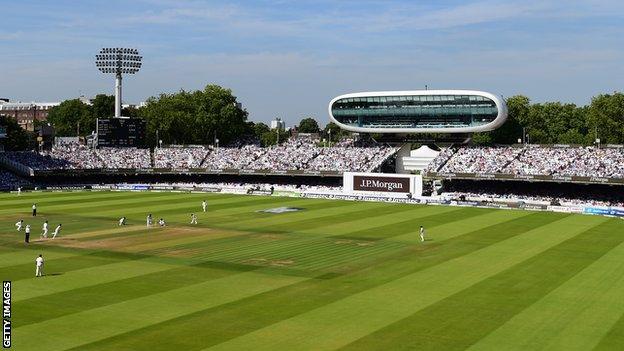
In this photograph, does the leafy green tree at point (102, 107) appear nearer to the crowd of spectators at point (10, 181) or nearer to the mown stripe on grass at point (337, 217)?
the crowd of spectators at point (10, 181)

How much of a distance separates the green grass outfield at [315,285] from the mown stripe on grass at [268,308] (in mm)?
85

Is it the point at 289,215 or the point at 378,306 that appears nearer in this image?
the point at 378,306

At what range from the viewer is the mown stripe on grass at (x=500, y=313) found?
24.2 m

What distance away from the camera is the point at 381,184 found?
85438mm

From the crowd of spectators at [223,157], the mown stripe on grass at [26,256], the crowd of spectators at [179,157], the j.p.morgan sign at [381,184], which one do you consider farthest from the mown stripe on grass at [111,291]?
the crowd of spectators at [179,157]

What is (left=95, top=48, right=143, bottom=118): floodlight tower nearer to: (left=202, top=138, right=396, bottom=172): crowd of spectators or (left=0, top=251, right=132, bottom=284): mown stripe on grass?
(left=202, top=138, right=396, bottom=172): crowd of spectators

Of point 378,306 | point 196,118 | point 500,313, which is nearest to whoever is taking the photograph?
point 500,313

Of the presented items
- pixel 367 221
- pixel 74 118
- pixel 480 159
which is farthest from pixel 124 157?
pixel 74 118

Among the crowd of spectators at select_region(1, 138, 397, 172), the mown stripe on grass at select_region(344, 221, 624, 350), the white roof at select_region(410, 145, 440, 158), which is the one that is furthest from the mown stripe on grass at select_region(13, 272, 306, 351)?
the white roof at select_region(410, 145, 440, 158)

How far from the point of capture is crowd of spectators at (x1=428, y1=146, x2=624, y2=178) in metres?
81.9

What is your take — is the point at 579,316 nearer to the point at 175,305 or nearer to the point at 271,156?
the point at 175,305

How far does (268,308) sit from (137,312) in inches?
205

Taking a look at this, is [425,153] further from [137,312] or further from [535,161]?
[137,312]

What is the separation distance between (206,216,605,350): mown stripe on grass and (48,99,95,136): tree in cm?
13626
